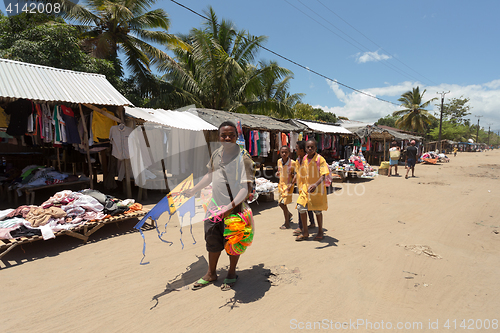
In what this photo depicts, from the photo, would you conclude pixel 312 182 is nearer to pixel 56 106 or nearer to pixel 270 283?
pixel 270 283

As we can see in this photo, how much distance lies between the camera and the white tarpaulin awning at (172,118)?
6.86 metres

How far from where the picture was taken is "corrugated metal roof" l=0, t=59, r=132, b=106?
5.35 m

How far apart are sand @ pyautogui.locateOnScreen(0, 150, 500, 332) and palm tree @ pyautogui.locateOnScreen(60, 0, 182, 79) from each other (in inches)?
499

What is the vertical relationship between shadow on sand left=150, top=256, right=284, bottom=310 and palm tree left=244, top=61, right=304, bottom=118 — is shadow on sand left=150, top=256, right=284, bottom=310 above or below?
below

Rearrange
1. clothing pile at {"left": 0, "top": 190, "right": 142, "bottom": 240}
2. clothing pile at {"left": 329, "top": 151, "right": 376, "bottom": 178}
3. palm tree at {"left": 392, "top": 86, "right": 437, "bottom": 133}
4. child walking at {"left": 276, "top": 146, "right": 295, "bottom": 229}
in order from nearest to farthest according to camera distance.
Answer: clothing pile at {"left": 0, "top": 190, "right": 142, "bottom": 240} → child walking at {"left": 276, "top": 146, "right": 295, "bottom": 229} → clothing pile at {"left": 329, "top": 151, "right": 376, "bottom": 178} → palm tree at {"left": 392, "top": 86, "right": 437, "bottom": 133}

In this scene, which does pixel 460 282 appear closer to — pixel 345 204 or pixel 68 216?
pixel 345 204

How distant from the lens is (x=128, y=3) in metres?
14.1

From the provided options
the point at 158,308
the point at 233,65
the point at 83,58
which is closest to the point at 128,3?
the point at 83,58

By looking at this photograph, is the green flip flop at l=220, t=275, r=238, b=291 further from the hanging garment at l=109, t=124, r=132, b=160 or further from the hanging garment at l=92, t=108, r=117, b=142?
the hanging garment at l=92, t=108, r=117, b=142

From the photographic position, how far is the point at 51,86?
6.00 metres

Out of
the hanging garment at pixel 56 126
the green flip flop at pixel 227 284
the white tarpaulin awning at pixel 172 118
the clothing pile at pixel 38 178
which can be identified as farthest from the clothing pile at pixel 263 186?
the hanging garment at pixel 56 126

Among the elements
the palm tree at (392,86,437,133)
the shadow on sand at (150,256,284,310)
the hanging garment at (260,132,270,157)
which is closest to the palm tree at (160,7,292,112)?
the hanging garment at (260,132,270,157)

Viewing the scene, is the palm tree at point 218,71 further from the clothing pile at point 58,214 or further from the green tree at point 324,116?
the green tree at point 324,116

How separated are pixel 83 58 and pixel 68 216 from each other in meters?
9.25
